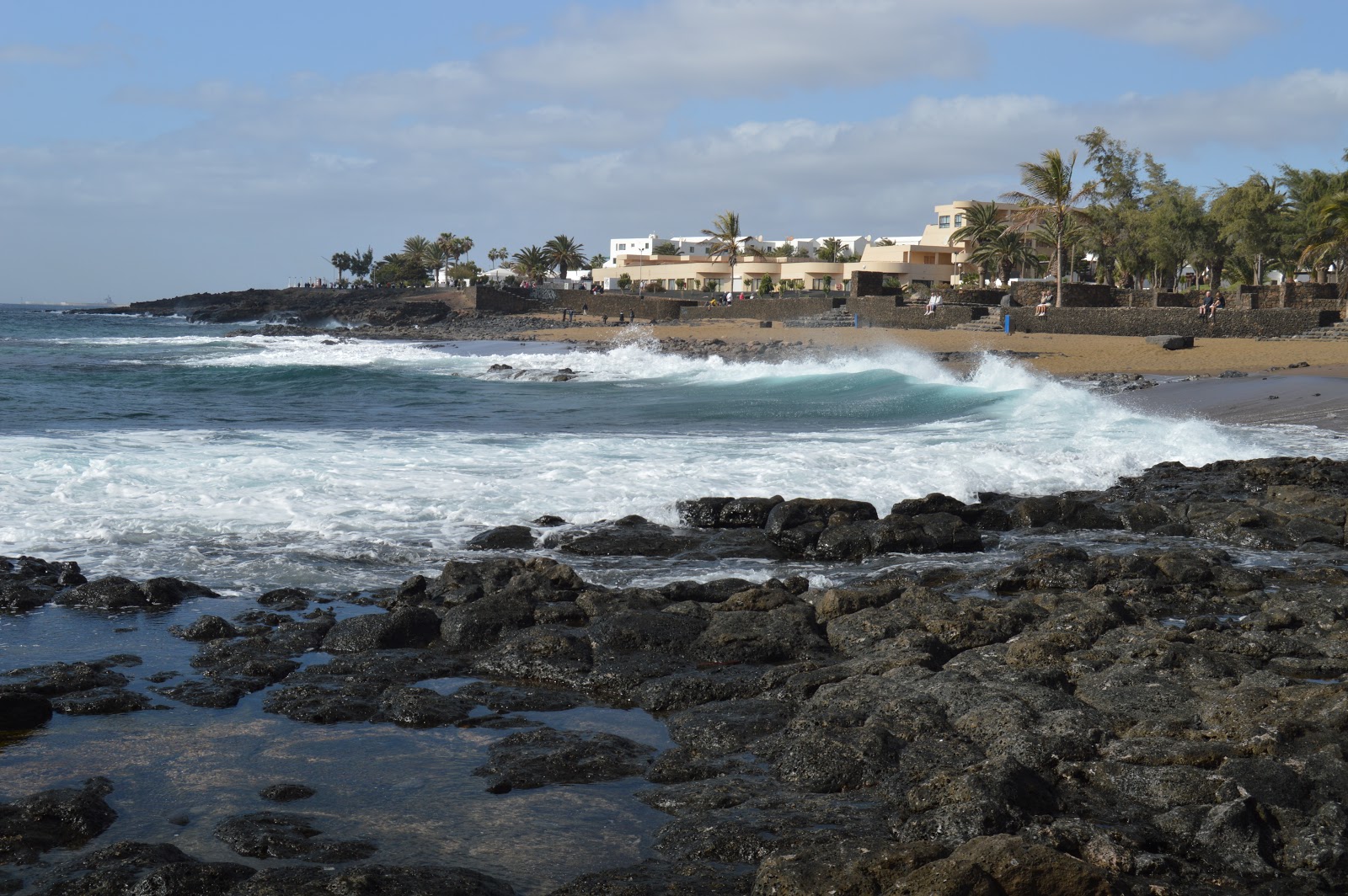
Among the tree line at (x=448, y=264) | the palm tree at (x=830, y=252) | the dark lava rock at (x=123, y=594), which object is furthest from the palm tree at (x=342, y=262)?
the dark lava rock at (x=123, y=594)

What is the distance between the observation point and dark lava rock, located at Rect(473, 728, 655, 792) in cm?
569

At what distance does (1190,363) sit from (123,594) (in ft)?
83.1

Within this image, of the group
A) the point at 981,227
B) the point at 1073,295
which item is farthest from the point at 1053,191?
the point at 981,227

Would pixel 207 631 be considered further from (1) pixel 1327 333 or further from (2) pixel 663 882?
(1) pixel 1327 333

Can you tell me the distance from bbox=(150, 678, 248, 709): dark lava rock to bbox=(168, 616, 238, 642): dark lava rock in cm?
87

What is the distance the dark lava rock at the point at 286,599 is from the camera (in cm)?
877

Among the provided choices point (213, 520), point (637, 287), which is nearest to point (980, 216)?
point (637, 287)

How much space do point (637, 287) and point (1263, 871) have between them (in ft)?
257

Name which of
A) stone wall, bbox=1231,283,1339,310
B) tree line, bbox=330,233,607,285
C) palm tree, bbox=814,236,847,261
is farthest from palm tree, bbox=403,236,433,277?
stone wall, bbox=1231,283,1339,310

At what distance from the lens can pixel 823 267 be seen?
72.6 metres

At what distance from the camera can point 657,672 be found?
287 inches

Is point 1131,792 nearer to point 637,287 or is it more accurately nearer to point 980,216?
point 980,216

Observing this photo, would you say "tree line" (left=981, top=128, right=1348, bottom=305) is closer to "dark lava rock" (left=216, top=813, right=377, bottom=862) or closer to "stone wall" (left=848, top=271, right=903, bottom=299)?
"stone wall" (left=848, top=271, right=903, bottom=299)

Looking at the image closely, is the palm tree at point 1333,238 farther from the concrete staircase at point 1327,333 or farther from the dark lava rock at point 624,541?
the dark lava rock at point 624,541
